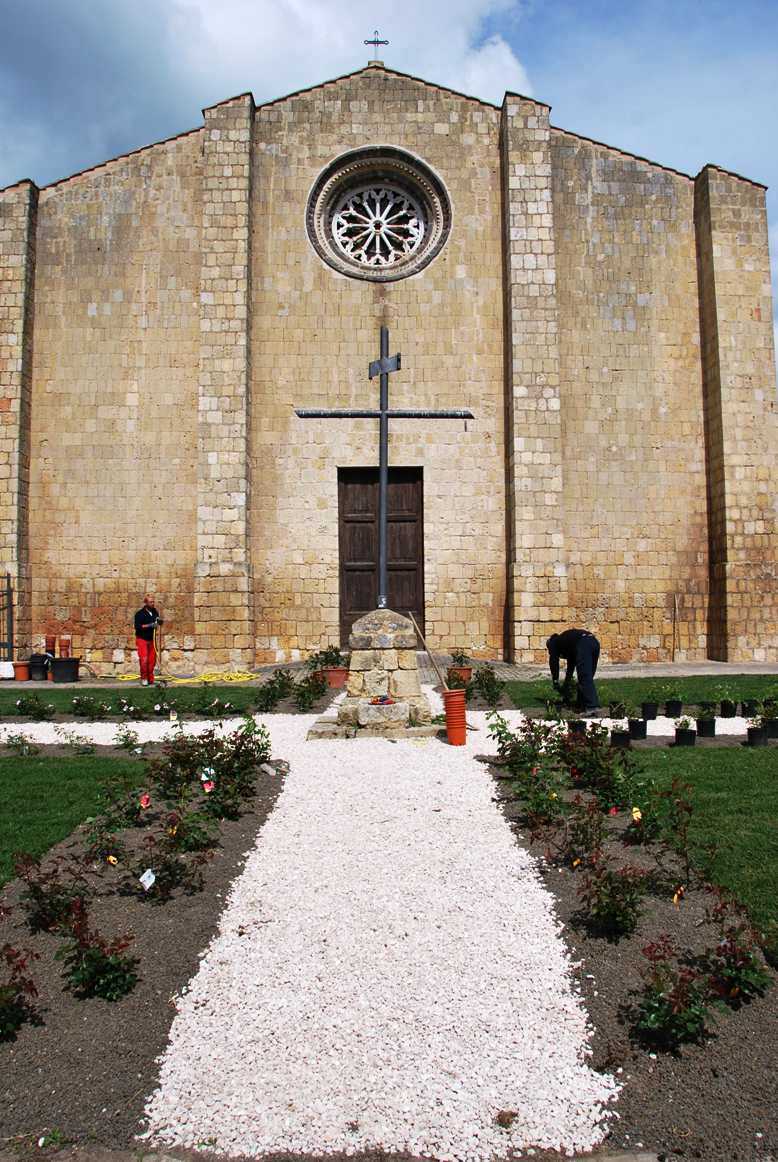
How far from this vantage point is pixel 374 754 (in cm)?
728

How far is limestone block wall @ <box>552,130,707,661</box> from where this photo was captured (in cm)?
1488

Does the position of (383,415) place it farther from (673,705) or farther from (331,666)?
(673,705)

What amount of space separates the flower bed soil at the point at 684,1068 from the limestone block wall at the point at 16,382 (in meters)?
13.1

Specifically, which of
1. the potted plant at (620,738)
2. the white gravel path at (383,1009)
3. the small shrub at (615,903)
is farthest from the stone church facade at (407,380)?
the small shrub at (615,903)

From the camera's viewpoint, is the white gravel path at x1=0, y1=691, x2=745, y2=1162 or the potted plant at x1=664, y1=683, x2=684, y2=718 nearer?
the white gravel path at x1=0, y1=691, x2=745, y2=1162

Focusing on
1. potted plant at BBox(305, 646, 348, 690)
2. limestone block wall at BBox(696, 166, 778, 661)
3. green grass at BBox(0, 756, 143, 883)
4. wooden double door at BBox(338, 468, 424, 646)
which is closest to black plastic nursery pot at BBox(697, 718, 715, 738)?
potted plant at BBox(305, 646, 348, 690)

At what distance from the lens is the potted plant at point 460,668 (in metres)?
11.1

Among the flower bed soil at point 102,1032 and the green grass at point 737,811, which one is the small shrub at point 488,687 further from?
the flower bed soil at point 102,1032

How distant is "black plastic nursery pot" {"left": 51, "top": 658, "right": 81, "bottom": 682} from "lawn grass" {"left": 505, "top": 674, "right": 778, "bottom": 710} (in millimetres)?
7155

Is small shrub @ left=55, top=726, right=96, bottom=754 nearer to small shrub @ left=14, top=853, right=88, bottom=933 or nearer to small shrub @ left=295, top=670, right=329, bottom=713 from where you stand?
small shrub @ left=295, top=670, right=329, bottom=713

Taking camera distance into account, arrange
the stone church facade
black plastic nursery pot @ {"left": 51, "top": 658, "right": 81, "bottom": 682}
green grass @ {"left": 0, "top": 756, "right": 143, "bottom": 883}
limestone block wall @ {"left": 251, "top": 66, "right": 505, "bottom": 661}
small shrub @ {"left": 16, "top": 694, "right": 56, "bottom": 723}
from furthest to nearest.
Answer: limestone block wall @ {"left": 251, "top": 66, "right": 505, "bottom": 661}, the stone church facade, black plastic nursery pot @ {"left": 51, "top": 658, "right": 81, "bottom": 682}, small shrub @ {"left": 16, "top": 694, "right": 56, "bottom": 723}, green grass @ {"left": 0, "top": 756, "right": 143, "bottom": 883}

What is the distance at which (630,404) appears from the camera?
1505 centimetres

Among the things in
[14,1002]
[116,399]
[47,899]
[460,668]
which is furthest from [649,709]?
[116,399]

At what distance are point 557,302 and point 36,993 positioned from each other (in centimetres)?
1440
